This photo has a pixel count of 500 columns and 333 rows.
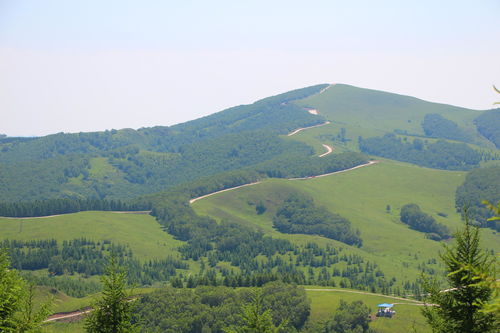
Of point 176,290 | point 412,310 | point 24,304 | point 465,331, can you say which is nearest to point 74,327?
point 176,290

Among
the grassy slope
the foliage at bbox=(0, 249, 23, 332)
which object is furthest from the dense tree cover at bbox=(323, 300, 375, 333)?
the foliage at bbox=(0, 249, 23, 332)

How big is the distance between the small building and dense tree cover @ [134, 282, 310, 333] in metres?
19.5

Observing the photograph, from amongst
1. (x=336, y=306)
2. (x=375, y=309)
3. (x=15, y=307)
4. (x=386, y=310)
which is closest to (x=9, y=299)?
(x=15, y=307)

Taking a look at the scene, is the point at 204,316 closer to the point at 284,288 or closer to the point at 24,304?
the point at 284,288

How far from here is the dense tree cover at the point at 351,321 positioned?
13795 centimetres

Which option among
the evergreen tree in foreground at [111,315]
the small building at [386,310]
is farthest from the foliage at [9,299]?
the small building at [386,310]

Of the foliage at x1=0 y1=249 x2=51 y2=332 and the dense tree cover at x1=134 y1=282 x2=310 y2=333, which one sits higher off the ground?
the foliage at x1=0 y1=249 x2=51 y2=332

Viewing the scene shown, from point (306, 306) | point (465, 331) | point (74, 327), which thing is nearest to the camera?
point (465, 331)

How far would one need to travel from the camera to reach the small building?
140750 millimetres

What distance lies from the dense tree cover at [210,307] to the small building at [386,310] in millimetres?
19466

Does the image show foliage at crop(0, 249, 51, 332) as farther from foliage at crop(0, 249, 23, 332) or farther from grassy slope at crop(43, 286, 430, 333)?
grassy slope at crop(43, 286, 430, 333)

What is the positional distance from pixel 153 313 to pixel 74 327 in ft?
65.0

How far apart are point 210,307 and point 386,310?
46.3 m

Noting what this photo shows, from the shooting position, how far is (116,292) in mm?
41750
